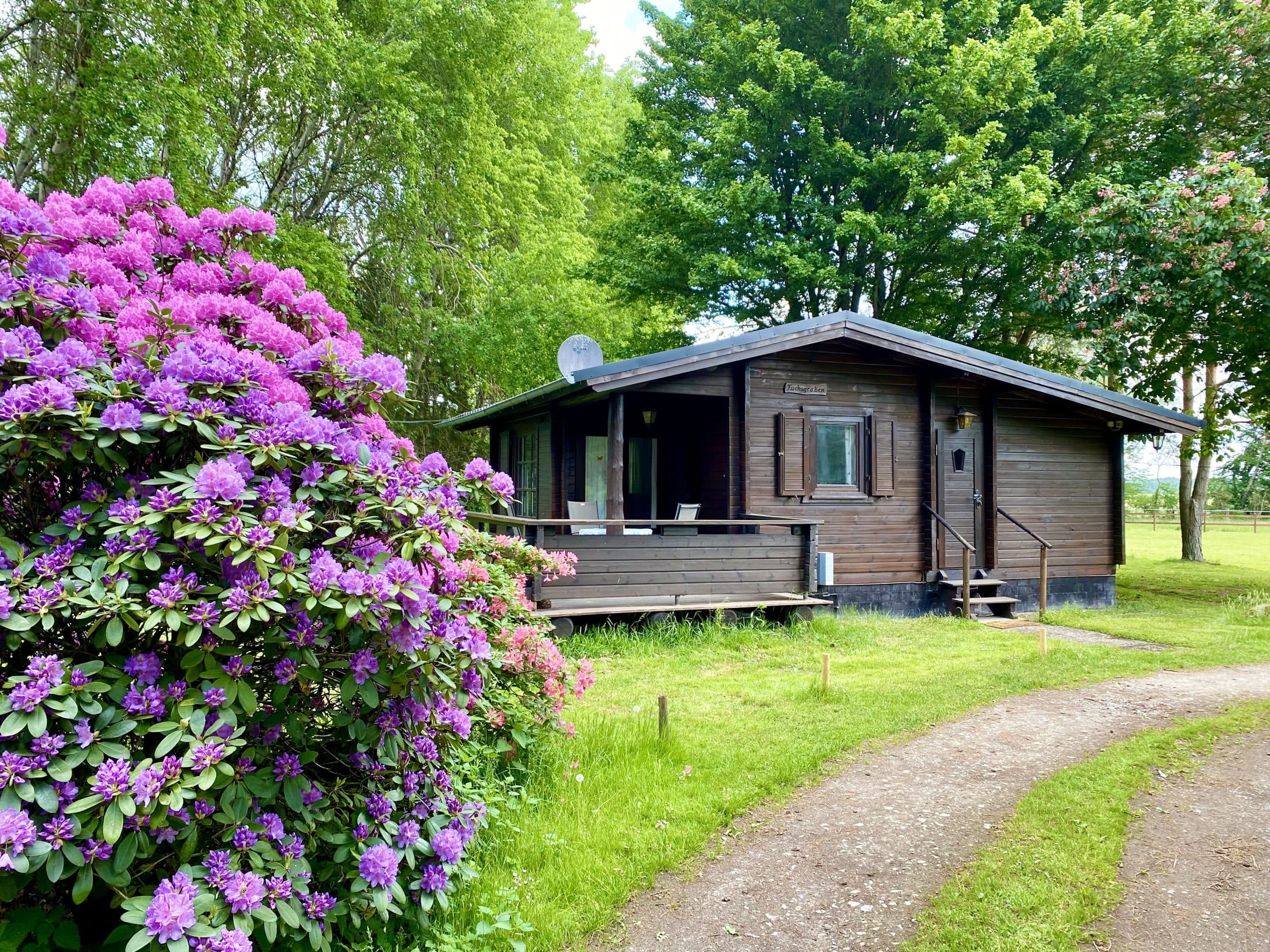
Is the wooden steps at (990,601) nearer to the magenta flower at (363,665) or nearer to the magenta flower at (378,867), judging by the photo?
the magenta flower at (378,867)

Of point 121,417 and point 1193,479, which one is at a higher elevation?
point 1193,479

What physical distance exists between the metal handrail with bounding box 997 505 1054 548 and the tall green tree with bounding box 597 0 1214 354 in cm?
548

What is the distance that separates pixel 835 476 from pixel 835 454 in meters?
0.31

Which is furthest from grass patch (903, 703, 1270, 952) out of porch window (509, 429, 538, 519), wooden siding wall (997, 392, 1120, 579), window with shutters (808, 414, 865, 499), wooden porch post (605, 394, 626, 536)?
porch window (509, 429, 538, 519)

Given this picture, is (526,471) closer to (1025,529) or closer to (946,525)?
(946,525)

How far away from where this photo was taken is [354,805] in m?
2.47

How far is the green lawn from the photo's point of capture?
130 inches

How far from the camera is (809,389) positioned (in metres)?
11.0

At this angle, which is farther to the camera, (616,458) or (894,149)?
(894,149)

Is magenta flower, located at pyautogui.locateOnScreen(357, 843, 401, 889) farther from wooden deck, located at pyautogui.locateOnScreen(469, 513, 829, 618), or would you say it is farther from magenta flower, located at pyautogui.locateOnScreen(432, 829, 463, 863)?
wooden deck, located at pyautogui.locateOnScreen(469, 513, 829, 618)

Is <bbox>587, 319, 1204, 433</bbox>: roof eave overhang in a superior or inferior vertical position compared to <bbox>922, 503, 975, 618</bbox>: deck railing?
superior

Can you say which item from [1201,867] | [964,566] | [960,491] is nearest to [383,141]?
[960,491]

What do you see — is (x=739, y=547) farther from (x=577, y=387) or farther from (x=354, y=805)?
(x=354, y=805)

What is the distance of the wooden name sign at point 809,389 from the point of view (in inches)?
431
